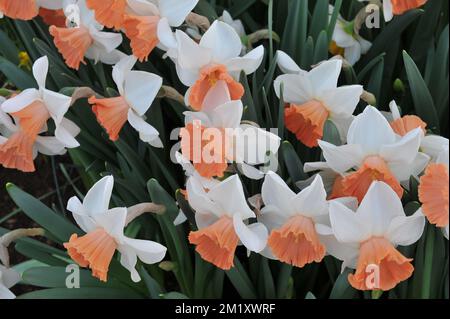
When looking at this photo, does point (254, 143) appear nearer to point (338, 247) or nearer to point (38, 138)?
point (338, 247)

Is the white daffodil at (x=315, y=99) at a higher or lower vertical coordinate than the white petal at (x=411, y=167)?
higher

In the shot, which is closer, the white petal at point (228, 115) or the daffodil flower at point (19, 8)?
the white petal at point (228, 115)

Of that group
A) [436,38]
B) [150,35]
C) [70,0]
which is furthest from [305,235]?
[436,38]

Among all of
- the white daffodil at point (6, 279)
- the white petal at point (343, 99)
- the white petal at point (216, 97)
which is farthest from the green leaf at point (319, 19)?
the white daffodil at point (6, 279)

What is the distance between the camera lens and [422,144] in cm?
125

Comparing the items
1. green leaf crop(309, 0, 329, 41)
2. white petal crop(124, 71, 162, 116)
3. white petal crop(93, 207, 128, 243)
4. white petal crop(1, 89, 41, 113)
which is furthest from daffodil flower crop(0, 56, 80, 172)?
green leaf crop(309, 0, 329, 41)

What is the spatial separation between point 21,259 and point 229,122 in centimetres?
98

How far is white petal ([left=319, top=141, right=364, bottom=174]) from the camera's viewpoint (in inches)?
46.5

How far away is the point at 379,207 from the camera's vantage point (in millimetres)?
1140

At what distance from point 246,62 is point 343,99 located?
188 mm

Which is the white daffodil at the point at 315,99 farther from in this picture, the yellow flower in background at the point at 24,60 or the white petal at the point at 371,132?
the yellow flower in background at the point at 24,60

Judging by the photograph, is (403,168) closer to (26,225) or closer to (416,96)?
(416,96)

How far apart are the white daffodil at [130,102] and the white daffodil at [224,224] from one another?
176 mm

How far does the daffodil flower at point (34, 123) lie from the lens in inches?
51.9
